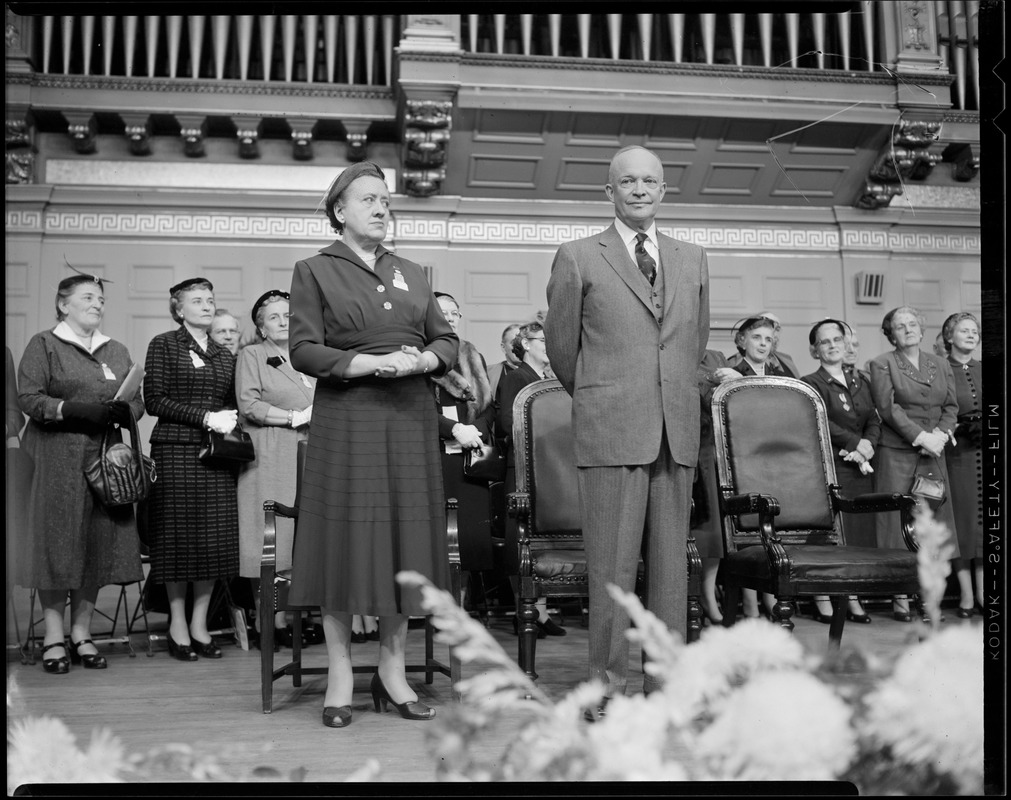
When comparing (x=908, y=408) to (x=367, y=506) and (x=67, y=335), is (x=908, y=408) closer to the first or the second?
(x=367, y=506)

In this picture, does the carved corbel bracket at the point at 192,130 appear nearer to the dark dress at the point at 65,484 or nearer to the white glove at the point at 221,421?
the dark dress at the point at 65,484

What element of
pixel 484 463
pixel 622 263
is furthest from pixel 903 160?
pixel 622 263

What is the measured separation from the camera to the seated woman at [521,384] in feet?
13.4

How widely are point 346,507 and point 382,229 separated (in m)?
0.73

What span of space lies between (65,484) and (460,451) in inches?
57.5

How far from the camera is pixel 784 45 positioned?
5.73m

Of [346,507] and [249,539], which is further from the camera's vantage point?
[249,539]

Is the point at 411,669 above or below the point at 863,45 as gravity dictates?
below

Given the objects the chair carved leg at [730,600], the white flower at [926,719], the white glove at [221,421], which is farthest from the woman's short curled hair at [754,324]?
the white flower at [926,719]

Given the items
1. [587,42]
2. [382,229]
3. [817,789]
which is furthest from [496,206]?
[817,789]

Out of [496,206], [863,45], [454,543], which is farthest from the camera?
[496,206]

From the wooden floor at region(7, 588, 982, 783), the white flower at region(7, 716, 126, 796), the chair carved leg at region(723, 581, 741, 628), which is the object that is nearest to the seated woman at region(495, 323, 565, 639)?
the wooden floor at region(7, 588, 982, 783)

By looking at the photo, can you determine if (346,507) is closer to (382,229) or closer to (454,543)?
(454,543)

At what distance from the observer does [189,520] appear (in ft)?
12.1
